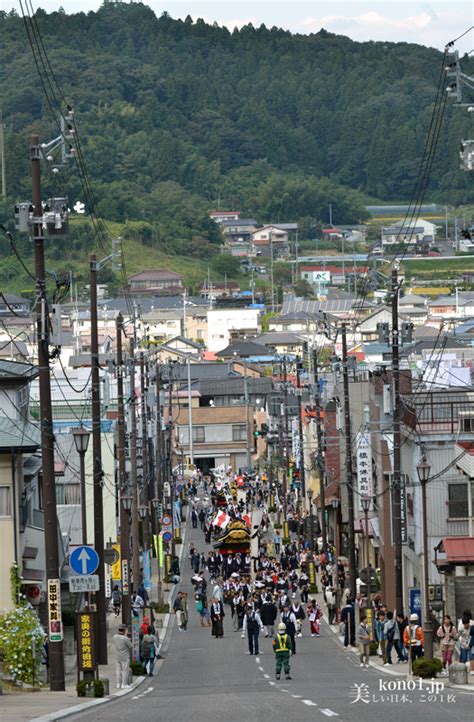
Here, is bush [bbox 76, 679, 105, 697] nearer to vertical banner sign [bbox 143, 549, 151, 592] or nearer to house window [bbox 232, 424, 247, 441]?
vertical banner sign [bbox 143, 549, 151, 592]

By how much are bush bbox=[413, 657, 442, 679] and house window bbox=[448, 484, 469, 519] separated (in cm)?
1171

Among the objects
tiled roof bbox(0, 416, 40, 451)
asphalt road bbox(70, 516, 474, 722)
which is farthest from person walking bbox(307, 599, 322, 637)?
tiled roof bbox(0, 416, 40, 451)

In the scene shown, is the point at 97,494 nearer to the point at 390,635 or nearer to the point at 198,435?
the point at 390,635

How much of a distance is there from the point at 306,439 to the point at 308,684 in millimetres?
55942

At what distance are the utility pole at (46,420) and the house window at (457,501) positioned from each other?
15.7 m

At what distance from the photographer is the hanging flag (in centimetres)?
6538

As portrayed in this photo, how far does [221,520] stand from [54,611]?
136 feet

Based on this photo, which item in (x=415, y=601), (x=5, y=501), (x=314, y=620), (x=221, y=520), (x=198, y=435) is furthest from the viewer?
(x=198, y=435)

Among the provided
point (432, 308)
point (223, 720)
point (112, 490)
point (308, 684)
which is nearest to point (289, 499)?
point (112, 490)

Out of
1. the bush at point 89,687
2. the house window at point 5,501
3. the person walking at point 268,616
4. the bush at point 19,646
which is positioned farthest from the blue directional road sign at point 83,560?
the person walking at point 268,616

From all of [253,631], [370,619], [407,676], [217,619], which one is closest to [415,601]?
[370,619]

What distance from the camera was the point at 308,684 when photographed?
88.6 ft

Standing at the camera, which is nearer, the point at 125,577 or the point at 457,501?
the point at 457,501

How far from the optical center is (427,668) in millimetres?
26938
